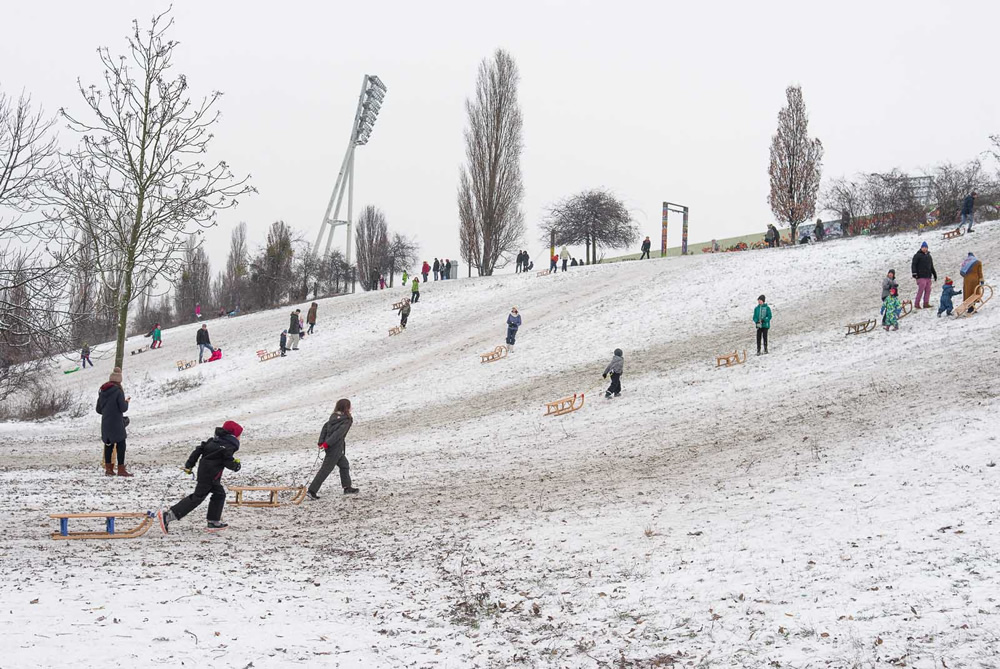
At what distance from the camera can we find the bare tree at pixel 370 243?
6900cm

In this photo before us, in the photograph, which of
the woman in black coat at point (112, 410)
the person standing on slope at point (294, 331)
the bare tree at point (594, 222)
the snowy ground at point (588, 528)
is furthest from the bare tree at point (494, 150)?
the woman in black coat at point (112, 410)

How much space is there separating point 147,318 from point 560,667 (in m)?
69.5

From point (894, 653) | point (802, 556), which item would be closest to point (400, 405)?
point (802, 556)

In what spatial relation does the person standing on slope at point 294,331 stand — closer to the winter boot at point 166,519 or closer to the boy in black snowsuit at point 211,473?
the boy in black snowsuit at point 211,473

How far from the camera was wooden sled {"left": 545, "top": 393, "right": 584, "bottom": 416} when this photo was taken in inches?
720

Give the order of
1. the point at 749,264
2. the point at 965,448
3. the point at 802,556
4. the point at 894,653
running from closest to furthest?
1. the point at 894,653
2. the point at 802,556
3. the point at 965,448
4. the point at 749,264

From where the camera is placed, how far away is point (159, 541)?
901cm

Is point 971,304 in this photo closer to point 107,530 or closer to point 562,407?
point 562,407

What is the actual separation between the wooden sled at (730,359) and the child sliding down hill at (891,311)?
3638 mm

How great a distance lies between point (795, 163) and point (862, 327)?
93.0ft

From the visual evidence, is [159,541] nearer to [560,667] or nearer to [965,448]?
[560,667]

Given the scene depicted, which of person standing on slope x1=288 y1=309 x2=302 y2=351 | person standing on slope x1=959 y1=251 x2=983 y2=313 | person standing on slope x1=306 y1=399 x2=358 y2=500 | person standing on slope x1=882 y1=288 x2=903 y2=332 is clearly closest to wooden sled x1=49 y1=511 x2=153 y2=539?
person standing on slope x1=306 y1=399 x2=358 y2=500

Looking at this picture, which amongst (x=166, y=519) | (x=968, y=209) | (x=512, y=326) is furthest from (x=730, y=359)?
(x=166, y=519)

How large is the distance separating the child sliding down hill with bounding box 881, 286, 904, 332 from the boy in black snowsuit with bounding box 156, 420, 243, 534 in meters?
16.6
